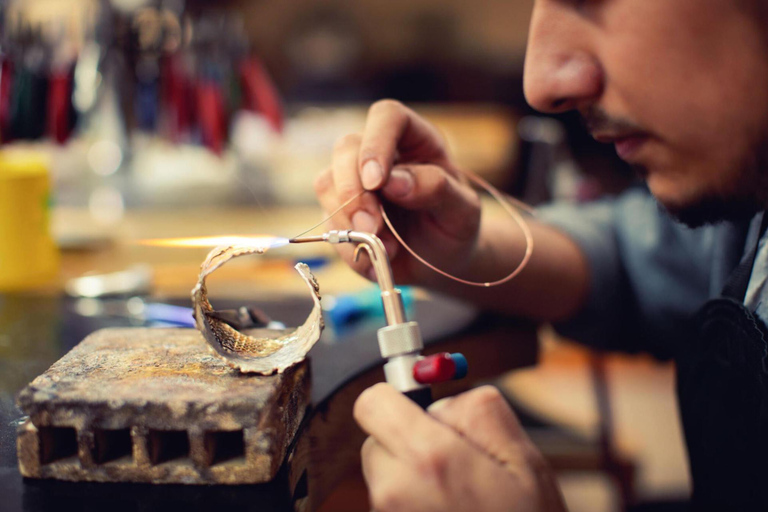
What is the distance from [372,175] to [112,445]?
1.08ft

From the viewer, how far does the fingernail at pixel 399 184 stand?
0.68 m

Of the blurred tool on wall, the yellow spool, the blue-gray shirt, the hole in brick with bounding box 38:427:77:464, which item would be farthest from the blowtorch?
the blurred tool on wall

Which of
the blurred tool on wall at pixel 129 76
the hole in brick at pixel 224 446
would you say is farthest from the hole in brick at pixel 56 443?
the blurred tool on wall at pixel 129 76

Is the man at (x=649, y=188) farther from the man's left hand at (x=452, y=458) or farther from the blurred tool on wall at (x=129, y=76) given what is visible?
the blurred tool on wall at (x=129, y=76)

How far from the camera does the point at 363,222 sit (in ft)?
2.18

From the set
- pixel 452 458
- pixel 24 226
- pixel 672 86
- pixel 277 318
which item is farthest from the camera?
pixel 24 226

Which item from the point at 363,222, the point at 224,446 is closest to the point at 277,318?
the point at 363,222

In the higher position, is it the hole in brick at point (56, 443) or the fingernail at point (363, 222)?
the fingernail at point (363, 222)

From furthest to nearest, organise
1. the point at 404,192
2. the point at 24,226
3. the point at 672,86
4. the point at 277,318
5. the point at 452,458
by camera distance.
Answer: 1. the point at 24,226
2. the point at 277,318
3. the point at 404,192
4. the point at 672,86
5. the point at 452,458

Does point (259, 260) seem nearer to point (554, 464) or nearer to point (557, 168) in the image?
point (554, 464)

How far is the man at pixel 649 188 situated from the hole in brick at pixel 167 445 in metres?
0.13

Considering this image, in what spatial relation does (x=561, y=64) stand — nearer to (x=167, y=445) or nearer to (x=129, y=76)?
(x=167, y=445)

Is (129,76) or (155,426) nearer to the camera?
(155,426)

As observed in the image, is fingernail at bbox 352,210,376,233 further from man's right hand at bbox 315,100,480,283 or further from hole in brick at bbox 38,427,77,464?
hole in brick at bbox 38,427,77,464
